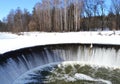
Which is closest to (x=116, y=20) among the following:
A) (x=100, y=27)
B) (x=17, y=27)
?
(x=100, y=27)

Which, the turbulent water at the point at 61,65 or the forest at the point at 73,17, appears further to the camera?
the forest at the point at 73,17

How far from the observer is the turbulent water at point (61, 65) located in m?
9.94

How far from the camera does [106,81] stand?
1019cm

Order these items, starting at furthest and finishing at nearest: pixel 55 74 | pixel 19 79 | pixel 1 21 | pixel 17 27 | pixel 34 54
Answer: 1. pixel 1 21
2. pixel 17 27
3. pixel 34 54
4. pixel 55 74
5. pixel 19 79

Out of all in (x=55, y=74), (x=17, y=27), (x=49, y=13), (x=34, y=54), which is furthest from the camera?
(x=17, y=27)

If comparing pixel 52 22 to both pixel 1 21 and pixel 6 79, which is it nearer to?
pixel 6 79

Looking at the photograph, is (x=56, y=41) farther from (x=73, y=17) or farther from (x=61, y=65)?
(x=73, y=17)

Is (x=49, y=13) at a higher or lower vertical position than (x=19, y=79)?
higher

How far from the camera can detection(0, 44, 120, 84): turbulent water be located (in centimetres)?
994

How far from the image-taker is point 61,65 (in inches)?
547

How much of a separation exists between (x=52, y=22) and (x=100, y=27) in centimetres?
949

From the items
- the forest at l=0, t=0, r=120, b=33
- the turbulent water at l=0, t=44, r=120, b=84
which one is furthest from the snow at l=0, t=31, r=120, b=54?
the forest at l=0, t=0, r=120, b=33

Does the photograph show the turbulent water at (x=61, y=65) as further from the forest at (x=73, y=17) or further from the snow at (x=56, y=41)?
the forest at (x=73, y=17)

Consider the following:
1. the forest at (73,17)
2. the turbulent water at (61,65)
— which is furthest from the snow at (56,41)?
the forest at (73,17)
